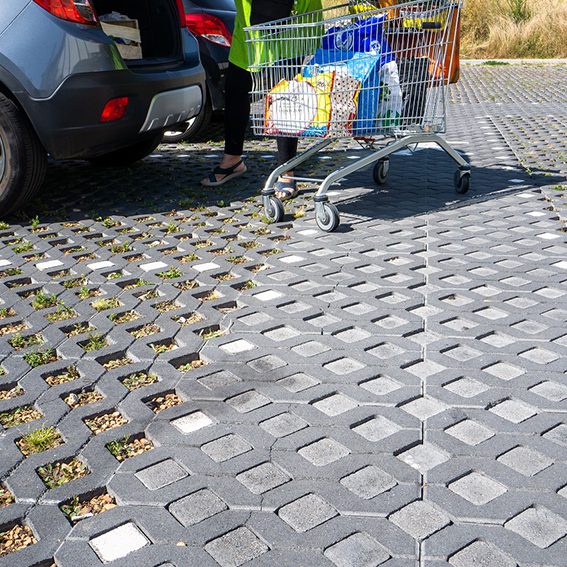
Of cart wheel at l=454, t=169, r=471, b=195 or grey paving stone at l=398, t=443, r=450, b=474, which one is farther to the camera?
cart wheel at l=454, t=169, r=471, b=195

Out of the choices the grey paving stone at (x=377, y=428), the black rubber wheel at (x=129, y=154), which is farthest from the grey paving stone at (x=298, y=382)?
the black rubber wheel at (x=129, y=154)

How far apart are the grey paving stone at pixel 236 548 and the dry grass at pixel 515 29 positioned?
20850 mm

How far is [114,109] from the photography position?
4773mm

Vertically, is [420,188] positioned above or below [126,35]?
below

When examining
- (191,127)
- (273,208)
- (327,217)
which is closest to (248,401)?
(327,217)

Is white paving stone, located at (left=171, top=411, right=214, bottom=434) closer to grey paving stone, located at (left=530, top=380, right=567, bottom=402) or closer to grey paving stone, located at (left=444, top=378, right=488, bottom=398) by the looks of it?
grey paving stone, located at (left=444, top=378, right=488, bottom=398)

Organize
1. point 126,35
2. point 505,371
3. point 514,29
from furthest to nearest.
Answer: point 514,29, point 126,35, point 505,371

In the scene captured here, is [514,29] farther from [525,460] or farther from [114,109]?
[525,460]

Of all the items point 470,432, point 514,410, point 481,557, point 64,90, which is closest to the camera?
point 481,557

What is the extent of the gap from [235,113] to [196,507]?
4.11 m

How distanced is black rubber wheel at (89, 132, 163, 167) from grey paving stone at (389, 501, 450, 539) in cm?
487

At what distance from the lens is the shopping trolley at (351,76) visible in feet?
15.5

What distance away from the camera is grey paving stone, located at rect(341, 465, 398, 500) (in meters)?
2.19

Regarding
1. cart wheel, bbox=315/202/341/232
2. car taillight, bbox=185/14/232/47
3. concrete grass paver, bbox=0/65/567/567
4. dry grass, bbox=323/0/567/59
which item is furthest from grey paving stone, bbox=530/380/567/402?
dry grass, bbox=323/0/567/59
